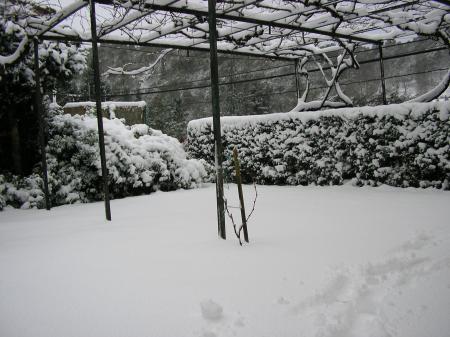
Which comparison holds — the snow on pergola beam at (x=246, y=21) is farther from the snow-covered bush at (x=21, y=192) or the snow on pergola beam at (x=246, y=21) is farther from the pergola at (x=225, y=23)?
→ the snow-covered bush at (x=21, y=192)

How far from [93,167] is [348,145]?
5.82 m

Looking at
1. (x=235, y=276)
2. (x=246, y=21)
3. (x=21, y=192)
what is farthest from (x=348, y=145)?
(x=21, y=192)

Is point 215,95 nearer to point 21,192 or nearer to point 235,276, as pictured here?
point 235,276

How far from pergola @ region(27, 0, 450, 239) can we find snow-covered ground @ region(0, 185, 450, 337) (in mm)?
841

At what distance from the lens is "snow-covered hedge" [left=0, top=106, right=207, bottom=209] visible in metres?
7.83

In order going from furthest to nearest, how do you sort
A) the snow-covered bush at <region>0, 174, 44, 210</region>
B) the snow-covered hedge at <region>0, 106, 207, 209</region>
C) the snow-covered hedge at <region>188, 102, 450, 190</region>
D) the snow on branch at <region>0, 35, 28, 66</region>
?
the snow-covered hedge at <region>0, 106, 207, 209</region>
the snow-covered bush at <region>0, 174, 44, 210</region>
the snow on branch at <region>0, 35, 28, 66</region>
the snow-covered hedge at <region>188, 102, 450, 190</region>

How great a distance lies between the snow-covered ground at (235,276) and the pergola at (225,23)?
2.76 ft

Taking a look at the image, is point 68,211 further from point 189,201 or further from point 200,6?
point 200,6

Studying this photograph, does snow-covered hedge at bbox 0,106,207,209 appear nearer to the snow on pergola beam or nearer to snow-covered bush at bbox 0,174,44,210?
snow-covered bush at bbox 0,174,44,210

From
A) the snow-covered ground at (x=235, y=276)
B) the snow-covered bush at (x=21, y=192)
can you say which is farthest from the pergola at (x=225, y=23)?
the snow-covered ground at (x=235, y=276)

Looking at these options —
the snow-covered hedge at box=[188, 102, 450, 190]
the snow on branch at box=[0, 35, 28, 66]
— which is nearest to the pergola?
the snow on branch at box=[0, 35, 28, 66]

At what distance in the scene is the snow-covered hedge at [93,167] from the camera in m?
7.83

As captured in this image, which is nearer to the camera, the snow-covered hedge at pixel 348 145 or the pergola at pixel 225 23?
the pergola at pixel 225 23

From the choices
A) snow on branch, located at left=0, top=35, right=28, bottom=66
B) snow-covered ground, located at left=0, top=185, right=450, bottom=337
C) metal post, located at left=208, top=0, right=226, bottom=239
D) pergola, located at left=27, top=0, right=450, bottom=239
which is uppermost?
pergola, located at left=27, top=0, right=450, bottom=239
